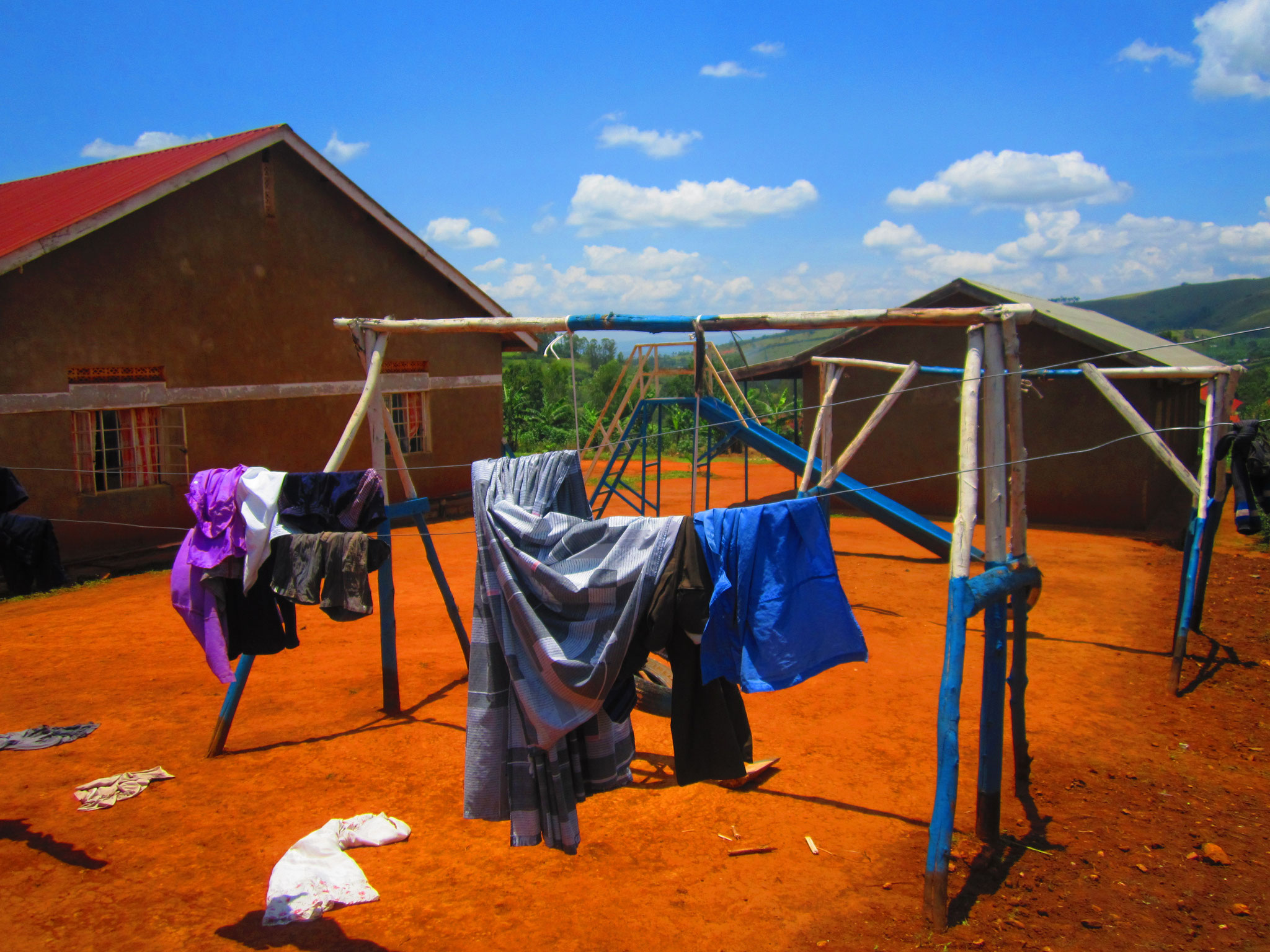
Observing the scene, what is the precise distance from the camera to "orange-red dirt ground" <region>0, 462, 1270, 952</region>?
3799 millimetres

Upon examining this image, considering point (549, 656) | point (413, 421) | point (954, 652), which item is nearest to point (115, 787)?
Result: point (549, 656)

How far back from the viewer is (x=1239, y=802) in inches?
194

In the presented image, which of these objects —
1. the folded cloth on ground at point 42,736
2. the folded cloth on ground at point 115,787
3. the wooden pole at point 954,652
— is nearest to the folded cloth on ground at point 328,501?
the folded cloth on ground at point 115,787

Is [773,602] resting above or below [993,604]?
above

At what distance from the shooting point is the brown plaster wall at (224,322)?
394 inches

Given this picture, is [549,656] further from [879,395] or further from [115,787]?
[879,395]

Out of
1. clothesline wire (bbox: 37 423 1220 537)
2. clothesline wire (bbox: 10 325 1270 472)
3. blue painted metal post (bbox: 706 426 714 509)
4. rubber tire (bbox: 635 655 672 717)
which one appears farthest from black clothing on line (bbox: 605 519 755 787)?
blue painted metal post (bbox: 706 426 714 509)

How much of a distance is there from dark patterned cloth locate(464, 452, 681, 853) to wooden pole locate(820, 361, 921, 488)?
77.8 inches

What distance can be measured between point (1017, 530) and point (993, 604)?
0.60 m

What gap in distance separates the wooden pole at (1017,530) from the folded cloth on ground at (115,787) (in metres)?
5.30

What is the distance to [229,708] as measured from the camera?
5449 mm

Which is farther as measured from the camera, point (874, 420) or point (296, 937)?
point (874, 420)

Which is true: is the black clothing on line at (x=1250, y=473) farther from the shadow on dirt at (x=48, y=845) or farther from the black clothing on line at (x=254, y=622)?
the shadow on dirt at (x=48, y=845)

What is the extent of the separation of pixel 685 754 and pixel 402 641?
4969 millimetres
